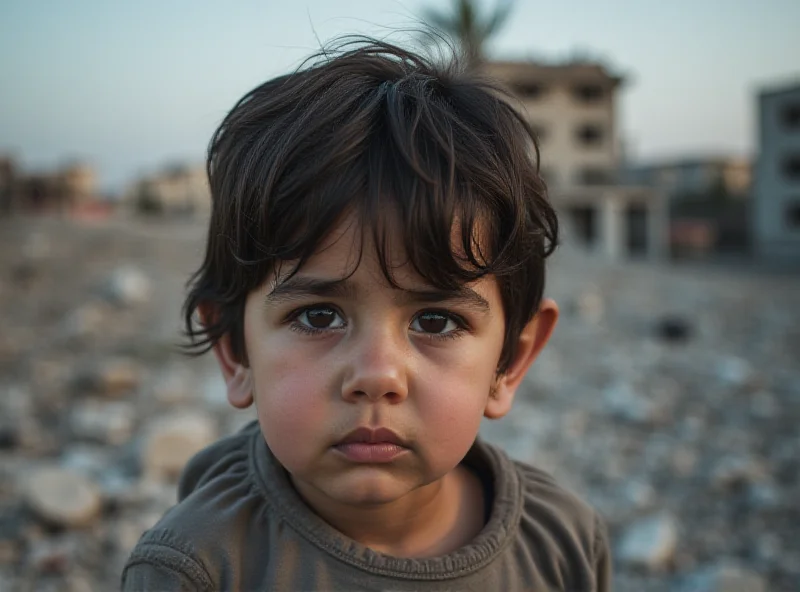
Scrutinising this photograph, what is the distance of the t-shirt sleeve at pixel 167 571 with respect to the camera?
94 centimetres

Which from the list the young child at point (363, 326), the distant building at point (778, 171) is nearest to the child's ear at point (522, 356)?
the young child at point (363, 326)

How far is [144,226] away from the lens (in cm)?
1051

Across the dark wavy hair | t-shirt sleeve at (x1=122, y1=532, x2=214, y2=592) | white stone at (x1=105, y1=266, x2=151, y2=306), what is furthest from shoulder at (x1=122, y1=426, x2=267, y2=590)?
white stone at (x1=105, y1=266, x2=151, y2=306)

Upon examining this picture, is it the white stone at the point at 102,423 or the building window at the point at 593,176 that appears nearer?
the white stone at the point at 102,423

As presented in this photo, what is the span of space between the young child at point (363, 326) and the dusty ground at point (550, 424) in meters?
1.25

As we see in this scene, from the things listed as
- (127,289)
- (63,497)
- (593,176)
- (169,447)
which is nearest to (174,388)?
(169,447)

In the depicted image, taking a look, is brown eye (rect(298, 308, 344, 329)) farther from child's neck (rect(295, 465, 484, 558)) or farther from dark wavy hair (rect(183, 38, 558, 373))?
child's neck (rect(295, 465, 484, 558))

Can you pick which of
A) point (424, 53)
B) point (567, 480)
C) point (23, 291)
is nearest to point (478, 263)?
point (424, 53)

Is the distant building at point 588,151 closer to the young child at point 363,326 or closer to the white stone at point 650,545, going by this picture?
the white stone at point 650,545

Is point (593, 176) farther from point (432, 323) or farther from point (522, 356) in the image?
point (432, 323)

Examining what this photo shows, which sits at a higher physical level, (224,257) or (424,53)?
(424,53)

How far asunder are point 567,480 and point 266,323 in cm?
233

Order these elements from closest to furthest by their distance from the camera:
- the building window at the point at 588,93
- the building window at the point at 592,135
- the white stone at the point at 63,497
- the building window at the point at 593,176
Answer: the white stone at the point at 63,497, the building window at the point at 593,176, the building window at the point at 588,93, the building window at the point at 592,135

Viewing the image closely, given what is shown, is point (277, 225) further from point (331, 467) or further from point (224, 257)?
point (331, 467)
